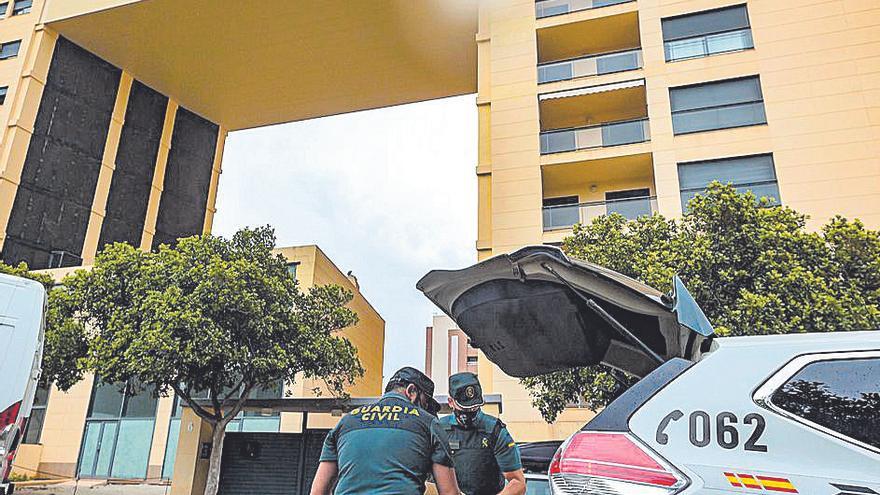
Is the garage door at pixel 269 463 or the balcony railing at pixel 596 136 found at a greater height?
the balcony railing at pixel 596 136

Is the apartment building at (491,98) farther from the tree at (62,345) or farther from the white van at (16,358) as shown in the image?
the white van at (16,358)

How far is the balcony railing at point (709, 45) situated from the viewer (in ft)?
59.3

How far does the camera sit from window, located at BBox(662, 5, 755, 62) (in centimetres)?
1814

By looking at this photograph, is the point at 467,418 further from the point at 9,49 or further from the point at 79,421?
the point at 9,49

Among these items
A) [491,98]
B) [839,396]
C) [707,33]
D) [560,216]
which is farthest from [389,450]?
[707,33]

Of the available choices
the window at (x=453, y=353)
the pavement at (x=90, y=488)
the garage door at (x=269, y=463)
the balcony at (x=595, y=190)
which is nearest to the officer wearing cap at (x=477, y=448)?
the garage door at (x=269, y=463)

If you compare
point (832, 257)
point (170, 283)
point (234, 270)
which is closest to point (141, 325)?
point (170, 283)

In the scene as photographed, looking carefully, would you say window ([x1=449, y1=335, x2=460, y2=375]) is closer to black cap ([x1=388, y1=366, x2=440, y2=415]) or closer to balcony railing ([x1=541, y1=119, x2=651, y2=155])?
balcony railing ([x1=541, y1=119, x2=651, y2=155])

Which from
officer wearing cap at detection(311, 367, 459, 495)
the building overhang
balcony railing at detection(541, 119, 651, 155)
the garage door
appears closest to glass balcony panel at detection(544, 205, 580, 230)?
balcony railing at detection(541, 119, 651, 155)

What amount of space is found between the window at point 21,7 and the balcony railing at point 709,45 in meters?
25.9

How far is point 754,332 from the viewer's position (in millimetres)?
9539

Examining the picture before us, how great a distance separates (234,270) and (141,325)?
2170mm

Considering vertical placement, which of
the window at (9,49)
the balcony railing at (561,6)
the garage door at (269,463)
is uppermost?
the window at (9,49)

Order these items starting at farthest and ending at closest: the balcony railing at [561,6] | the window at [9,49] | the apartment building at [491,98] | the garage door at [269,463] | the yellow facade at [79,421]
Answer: the window at [9,49] → the balcony railing at [561,6] → the yellow facade at [79,421] → the apartment building at [491,98] → the garage door at [269,463]
